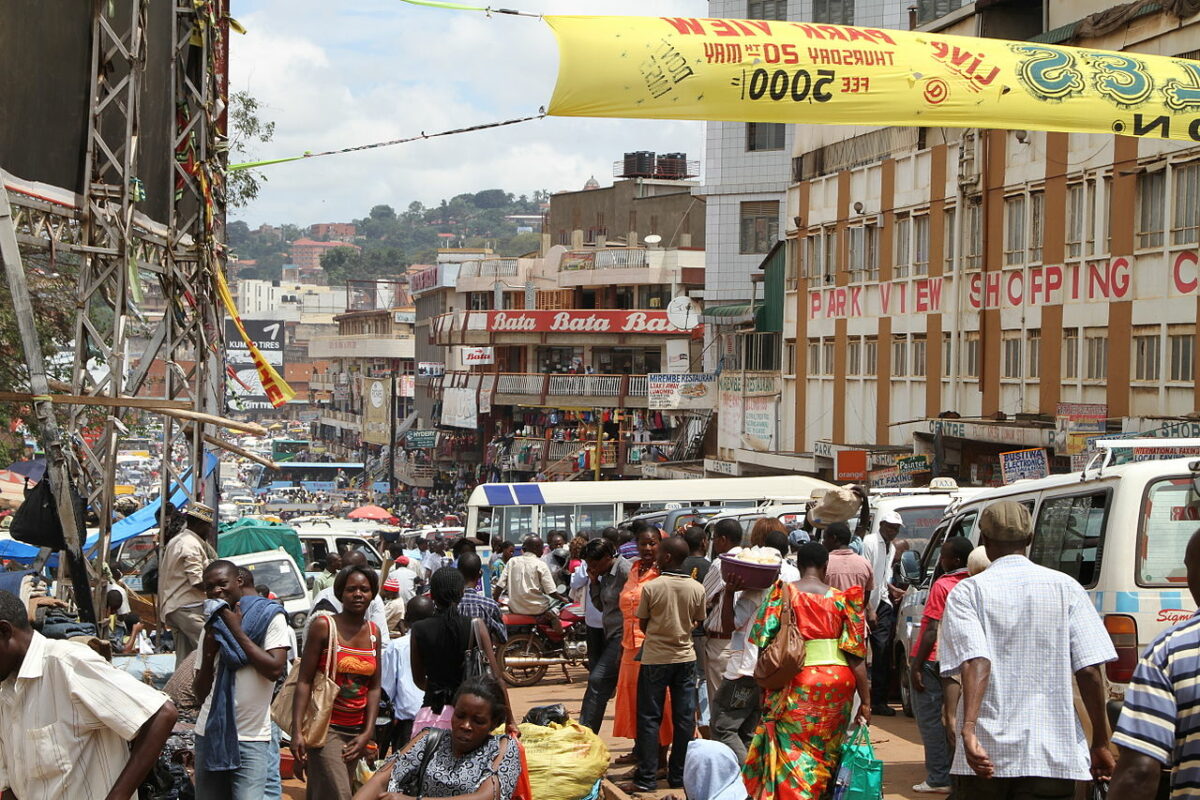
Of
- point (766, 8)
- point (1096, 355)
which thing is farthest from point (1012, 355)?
point (766, 8)

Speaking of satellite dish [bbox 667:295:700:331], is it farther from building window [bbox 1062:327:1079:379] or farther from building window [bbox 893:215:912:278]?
building window [bbox 1062:327:1079:379]

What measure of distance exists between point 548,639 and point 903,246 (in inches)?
768

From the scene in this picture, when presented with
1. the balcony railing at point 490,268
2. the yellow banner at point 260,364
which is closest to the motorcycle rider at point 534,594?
the yellow banner at point 260,364

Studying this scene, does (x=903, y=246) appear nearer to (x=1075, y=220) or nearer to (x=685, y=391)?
(x=1075, y=220)

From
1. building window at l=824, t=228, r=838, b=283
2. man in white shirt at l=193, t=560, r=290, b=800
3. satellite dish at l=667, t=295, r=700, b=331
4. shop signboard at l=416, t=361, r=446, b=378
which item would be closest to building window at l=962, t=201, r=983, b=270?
building window at l=824, t=228, r=838, b=283

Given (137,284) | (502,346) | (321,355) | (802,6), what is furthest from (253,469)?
(137,284)

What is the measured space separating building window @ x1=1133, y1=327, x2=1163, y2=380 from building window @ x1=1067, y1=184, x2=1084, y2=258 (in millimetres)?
2182

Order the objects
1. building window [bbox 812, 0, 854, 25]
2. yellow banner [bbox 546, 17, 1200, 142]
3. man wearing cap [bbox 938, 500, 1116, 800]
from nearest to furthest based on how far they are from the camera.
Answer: man wearing cap [bbox 938, 500, 1116, 800] → yellow banner [bbox 546, 17, 1200, 142] → building window [bbox 812, 0, 854, 25]

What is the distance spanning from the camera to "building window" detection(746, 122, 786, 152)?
51781 mm

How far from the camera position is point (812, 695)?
7.54 meters

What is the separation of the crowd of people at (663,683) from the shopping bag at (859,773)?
0.41ft

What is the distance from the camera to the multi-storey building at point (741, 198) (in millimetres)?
51938

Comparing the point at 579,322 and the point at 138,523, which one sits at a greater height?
the point at 579,322

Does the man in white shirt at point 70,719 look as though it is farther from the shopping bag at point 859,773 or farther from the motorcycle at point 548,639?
the motorcycle at point 548,639
